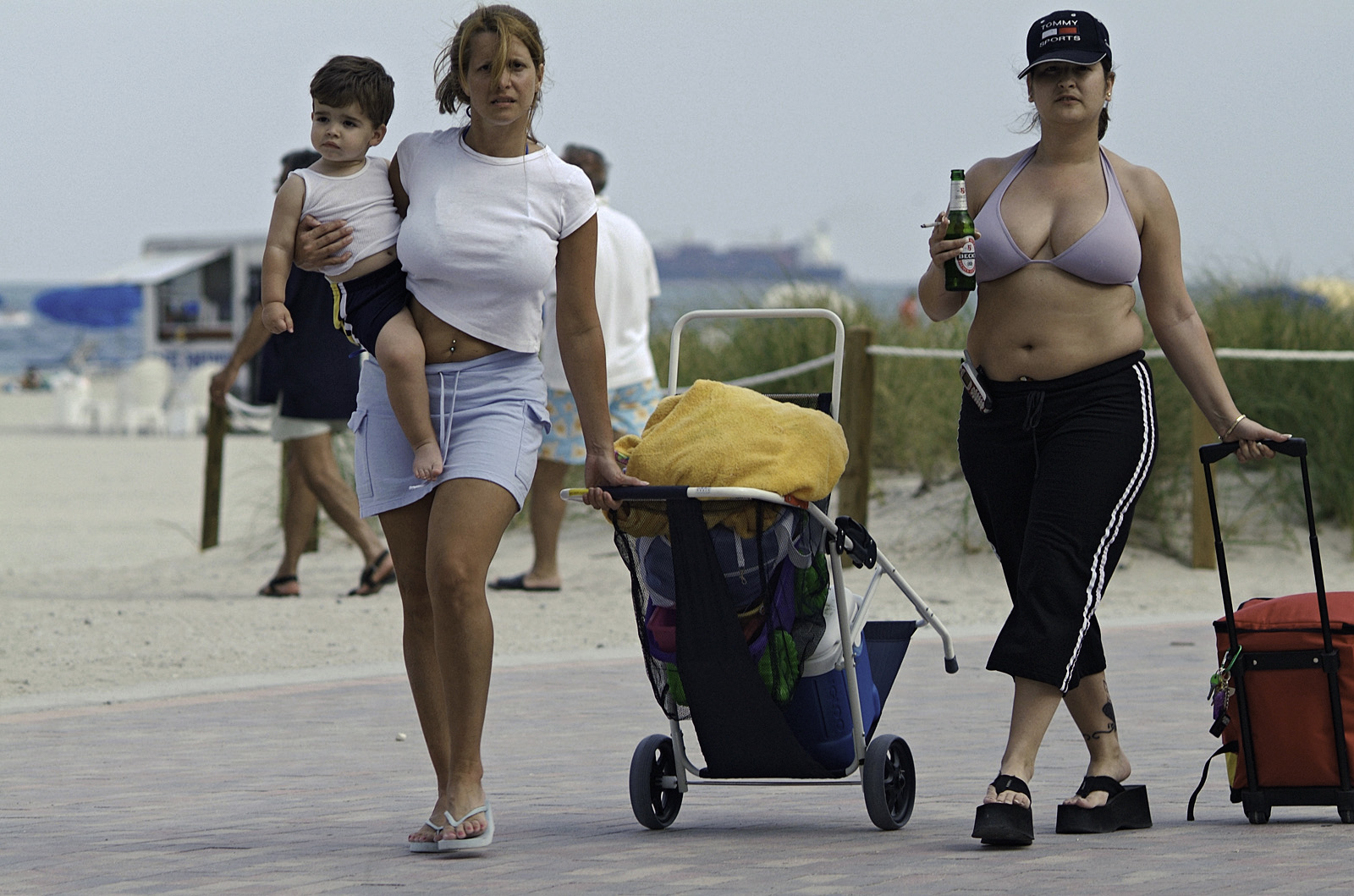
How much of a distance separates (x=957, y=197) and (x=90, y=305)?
57.5 metres

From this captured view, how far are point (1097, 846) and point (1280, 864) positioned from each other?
43 centimetres

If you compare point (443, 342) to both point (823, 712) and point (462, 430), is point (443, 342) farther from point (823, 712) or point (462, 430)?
point (823, 712)

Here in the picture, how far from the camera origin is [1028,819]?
424 centimetres

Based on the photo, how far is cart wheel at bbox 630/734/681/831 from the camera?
15.0 feet

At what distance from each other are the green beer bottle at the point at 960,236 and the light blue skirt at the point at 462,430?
1.01 metres

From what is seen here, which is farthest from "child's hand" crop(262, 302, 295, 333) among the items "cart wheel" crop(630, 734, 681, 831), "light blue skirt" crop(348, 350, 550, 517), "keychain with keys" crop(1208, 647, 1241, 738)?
"keychain with keys" crop(1208, 647, 1241, 738)

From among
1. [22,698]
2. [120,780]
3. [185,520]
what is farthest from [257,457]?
[120,780]

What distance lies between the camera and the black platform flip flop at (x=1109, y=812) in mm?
Result: 4441

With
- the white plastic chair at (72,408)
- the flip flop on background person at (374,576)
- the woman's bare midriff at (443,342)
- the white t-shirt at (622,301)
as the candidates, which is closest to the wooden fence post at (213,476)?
the flip flop on background person at (374,576)

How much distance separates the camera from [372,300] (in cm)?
439

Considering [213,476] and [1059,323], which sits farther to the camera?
[213,476]

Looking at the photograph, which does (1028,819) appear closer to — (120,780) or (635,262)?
(120,780)

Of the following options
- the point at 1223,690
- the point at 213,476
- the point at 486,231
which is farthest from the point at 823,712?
the point at 213,476

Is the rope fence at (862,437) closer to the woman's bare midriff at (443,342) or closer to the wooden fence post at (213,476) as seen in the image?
the wooden fence post at (213,476)
